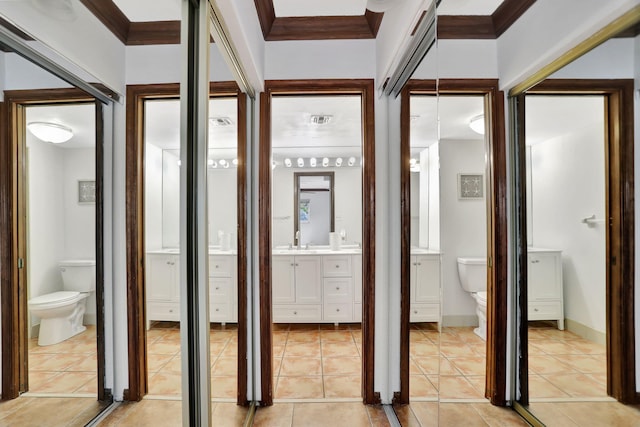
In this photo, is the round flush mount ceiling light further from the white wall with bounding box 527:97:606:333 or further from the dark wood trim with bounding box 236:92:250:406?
the dark wood trim with bounding box 236:92:250:406

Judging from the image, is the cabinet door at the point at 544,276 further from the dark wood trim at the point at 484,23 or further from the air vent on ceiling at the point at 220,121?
the air vent on ceiling at the point at 220,121

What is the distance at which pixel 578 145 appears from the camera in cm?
56

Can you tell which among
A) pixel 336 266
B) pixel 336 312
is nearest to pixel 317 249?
pixel 336 266

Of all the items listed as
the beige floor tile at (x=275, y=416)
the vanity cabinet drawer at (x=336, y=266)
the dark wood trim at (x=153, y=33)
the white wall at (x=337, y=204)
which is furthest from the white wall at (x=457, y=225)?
the white wall at (x=337, y=204)

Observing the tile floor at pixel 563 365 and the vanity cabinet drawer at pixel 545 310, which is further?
the vanity cabinet drawer at pixel 545 310

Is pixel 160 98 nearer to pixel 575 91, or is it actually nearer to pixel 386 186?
pixel 575 91

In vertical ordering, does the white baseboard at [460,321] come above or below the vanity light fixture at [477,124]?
below

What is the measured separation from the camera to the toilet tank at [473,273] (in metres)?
1.03

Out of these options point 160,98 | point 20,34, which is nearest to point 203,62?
point 160,98

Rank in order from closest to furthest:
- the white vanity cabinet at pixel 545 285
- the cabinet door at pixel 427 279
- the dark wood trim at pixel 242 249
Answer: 1. the white vanity cabinet at pixel 545 285
2. the cabinet door at pixel 427 279
3. the dark wood trim at pixel 242 249

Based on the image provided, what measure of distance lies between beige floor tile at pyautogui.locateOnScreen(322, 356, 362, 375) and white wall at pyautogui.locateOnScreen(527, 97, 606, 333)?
2430mm

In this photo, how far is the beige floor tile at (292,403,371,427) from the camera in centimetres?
203

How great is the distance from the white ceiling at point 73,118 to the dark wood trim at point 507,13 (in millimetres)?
893

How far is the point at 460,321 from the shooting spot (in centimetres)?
125
